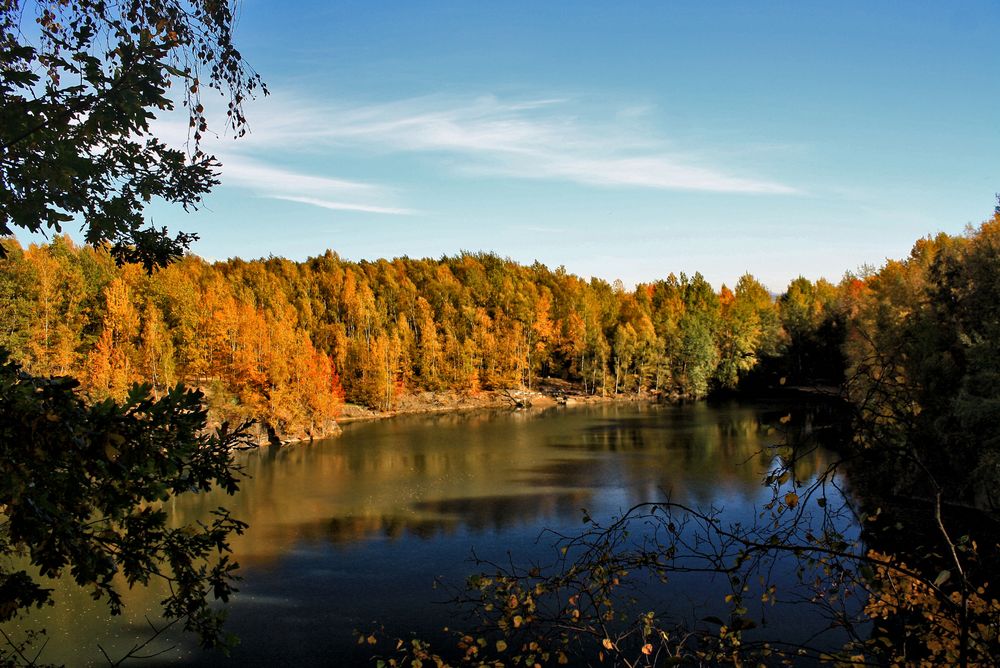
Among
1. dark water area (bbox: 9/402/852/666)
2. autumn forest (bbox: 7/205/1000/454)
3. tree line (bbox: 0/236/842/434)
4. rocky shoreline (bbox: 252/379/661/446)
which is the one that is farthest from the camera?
rocky shoreline (bbox: 252/379/661/446)

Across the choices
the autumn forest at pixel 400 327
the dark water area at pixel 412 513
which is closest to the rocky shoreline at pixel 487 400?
the autumn forest at pixel 400 327

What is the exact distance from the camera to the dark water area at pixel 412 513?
591 inches

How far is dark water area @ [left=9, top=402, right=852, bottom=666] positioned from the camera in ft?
49.3

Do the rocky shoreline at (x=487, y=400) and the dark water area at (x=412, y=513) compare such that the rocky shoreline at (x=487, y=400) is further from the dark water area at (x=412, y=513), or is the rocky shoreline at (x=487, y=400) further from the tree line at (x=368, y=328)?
the dark water area at (x=412, y=513)

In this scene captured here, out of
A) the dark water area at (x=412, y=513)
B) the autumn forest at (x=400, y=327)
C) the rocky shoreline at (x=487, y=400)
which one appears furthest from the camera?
the rocky shoreline at (x=487, y=400)

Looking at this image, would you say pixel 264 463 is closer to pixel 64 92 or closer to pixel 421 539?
pixel 421 539

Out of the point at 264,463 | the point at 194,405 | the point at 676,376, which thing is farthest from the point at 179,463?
the point at 676,376

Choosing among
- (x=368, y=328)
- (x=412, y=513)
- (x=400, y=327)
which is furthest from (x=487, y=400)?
(x=412, y=513)

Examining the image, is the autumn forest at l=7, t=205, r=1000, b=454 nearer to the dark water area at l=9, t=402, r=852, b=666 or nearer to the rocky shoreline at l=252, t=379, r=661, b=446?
the rocky shoreline at l=252, t=379, r=661, b=446

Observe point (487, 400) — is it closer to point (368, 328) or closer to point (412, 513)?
point (368, 328)

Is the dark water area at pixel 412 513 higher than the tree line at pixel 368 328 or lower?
lower

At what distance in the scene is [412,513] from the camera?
82.1 feet

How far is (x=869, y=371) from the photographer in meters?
3.16

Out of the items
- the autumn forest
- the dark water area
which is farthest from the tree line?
the dark water area
